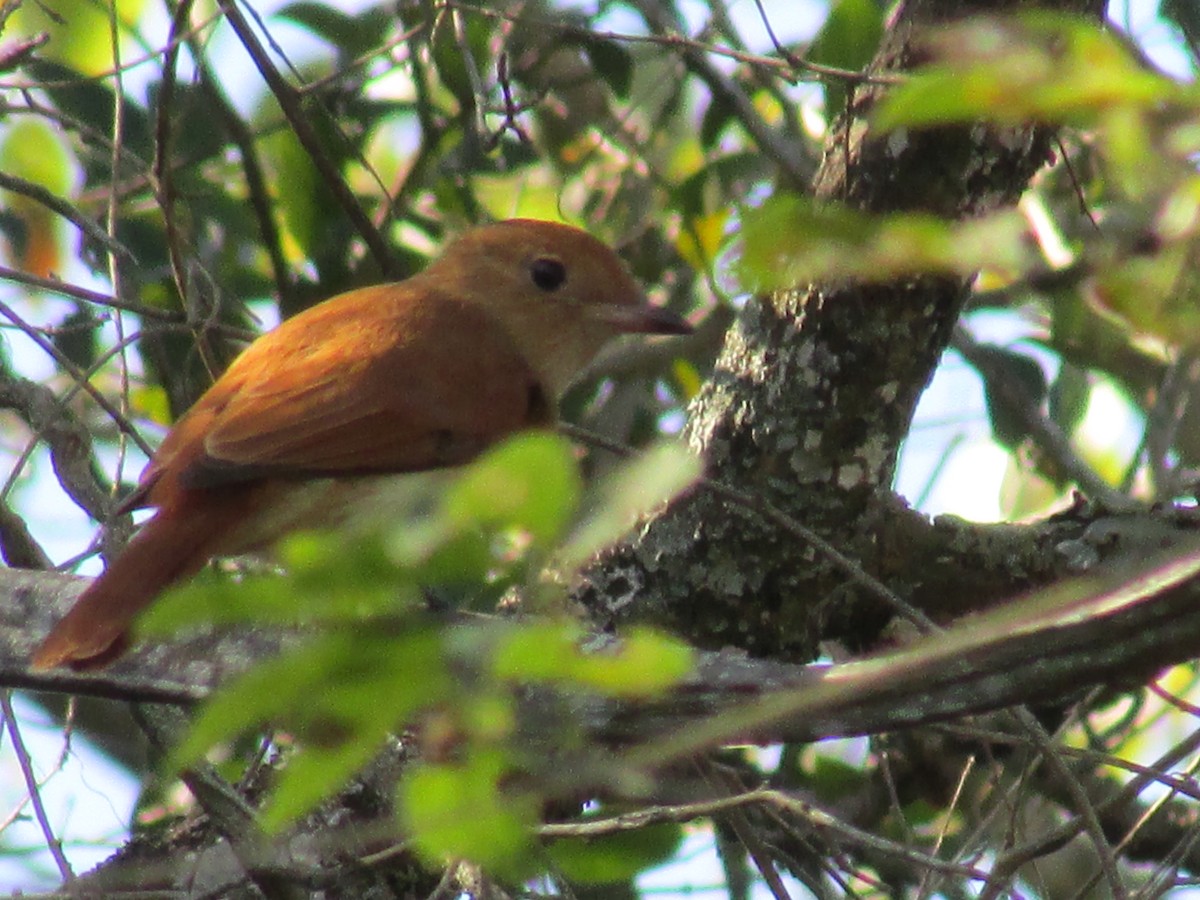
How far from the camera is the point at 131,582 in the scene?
324cm

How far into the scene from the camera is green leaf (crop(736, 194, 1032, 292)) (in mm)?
1205

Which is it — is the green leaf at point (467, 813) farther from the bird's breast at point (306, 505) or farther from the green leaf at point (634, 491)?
the bird's breast at point (306, 505)

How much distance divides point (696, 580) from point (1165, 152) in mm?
2633

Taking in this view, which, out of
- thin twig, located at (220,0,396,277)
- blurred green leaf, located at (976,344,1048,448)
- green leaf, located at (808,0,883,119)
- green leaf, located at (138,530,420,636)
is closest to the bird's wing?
thin twig, located at (220,0,396,277)

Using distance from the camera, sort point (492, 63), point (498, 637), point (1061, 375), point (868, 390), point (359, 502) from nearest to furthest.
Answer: point (498, 637) < point (868, 390) < point (359, 502) < point (492, 63) < point (1061, 375)

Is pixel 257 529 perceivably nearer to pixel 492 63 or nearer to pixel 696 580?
pixel 696 580

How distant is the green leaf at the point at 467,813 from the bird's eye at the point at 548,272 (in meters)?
3.76

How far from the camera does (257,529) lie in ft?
12.6

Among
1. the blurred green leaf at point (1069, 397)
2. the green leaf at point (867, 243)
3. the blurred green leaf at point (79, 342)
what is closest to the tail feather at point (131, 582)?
the blurred green leaf at point (79, 342)

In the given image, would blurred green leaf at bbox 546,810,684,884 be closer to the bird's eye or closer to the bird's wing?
the bird's wing

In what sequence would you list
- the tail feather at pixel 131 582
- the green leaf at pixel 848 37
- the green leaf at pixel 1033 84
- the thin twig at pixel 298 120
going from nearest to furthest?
1. the green leaf at pixel 1033 84
2. the tail feather at pixel 131 582
3. the thin twig at pixel 298 120
4. the green leaf at pixel 848 37

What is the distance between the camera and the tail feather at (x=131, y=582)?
2.97 meters

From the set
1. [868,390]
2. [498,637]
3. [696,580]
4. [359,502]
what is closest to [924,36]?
[868,390]

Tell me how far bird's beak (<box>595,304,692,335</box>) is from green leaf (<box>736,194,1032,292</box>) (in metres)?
3.46
